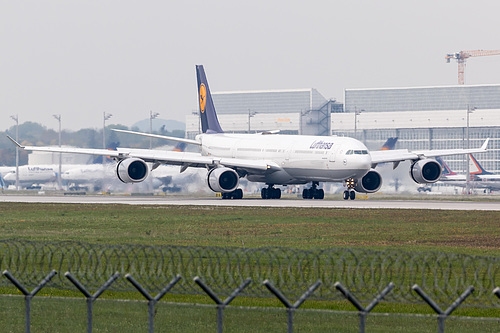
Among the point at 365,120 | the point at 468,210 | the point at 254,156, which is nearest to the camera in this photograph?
the point at 468,210

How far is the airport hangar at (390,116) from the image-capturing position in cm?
17100

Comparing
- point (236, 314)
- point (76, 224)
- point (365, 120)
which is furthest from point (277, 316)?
point (365, 120)

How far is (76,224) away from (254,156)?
30.0 meters

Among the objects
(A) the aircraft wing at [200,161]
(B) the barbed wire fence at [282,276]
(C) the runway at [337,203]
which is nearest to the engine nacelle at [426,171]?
(C) the runway at [337,203]

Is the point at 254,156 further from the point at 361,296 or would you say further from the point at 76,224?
the point at 361,296

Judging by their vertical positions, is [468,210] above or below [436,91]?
below

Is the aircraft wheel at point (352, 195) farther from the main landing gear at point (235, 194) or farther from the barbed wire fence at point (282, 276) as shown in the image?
the barbed wire fence at point (282, 276)

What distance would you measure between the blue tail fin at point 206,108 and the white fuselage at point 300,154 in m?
2.58

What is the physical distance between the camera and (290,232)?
3631 cm

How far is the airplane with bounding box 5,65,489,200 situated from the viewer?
205 ft

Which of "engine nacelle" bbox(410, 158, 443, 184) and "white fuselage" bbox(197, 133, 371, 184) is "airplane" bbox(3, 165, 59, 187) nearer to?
"white fuselage" bbox(197, 133, 371, 184)

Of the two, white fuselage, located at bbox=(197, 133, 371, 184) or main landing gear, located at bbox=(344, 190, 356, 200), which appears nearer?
white fuselage, located at bbox=(197, 133, 371, 184)

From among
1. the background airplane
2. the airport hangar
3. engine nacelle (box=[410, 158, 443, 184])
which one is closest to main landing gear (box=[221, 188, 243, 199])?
engine nacelle (box=[410, 158, 443, 184])

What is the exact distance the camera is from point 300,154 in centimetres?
6475
